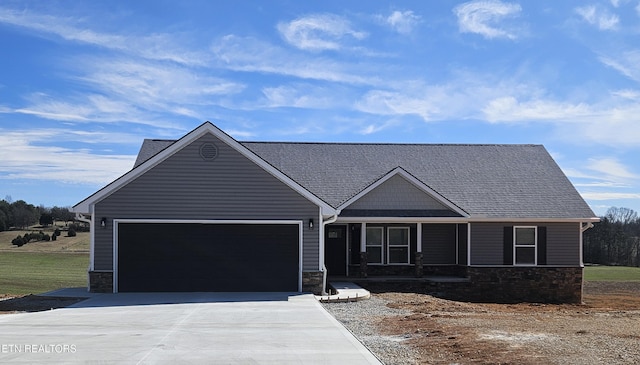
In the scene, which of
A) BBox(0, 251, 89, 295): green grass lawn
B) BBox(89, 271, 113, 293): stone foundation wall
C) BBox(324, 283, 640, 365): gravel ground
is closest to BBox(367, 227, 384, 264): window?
BBox(324, 283, 640, 365): gravel ground

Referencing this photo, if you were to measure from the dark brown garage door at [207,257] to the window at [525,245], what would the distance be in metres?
8.45

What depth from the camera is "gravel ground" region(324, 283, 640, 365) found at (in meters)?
9.56

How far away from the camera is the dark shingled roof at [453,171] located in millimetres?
23266

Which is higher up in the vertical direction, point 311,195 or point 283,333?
point 311,195

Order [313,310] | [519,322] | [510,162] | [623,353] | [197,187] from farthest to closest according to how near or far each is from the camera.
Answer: [510,162], [197,187], [313,310], [519,322], [623,353]

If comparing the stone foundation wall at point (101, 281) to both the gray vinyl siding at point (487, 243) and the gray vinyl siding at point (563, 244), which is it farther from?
the gray vinyl siding at point (563, 244)

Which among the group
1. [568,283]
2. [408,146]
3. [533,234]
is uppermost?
[408,146]

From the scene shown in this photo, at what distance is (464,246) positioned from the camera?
23.2 m

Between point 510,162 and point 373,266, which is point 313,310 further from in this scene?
point 510,162

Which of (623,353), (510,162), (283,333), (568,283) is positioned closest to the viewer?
(623,353)

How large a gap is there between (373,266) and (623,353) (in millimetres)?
13891

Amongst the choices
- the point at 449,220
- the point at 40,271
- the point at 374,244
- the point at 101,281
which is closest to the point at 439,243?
the point at 449,220

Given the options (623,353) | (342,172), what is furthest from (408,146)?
(623,353)

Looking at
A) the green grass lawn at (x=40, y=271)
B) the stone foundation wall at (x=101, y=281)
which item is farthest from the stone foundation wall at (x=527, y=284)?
the green grass lawn at (x=40, y=271)
